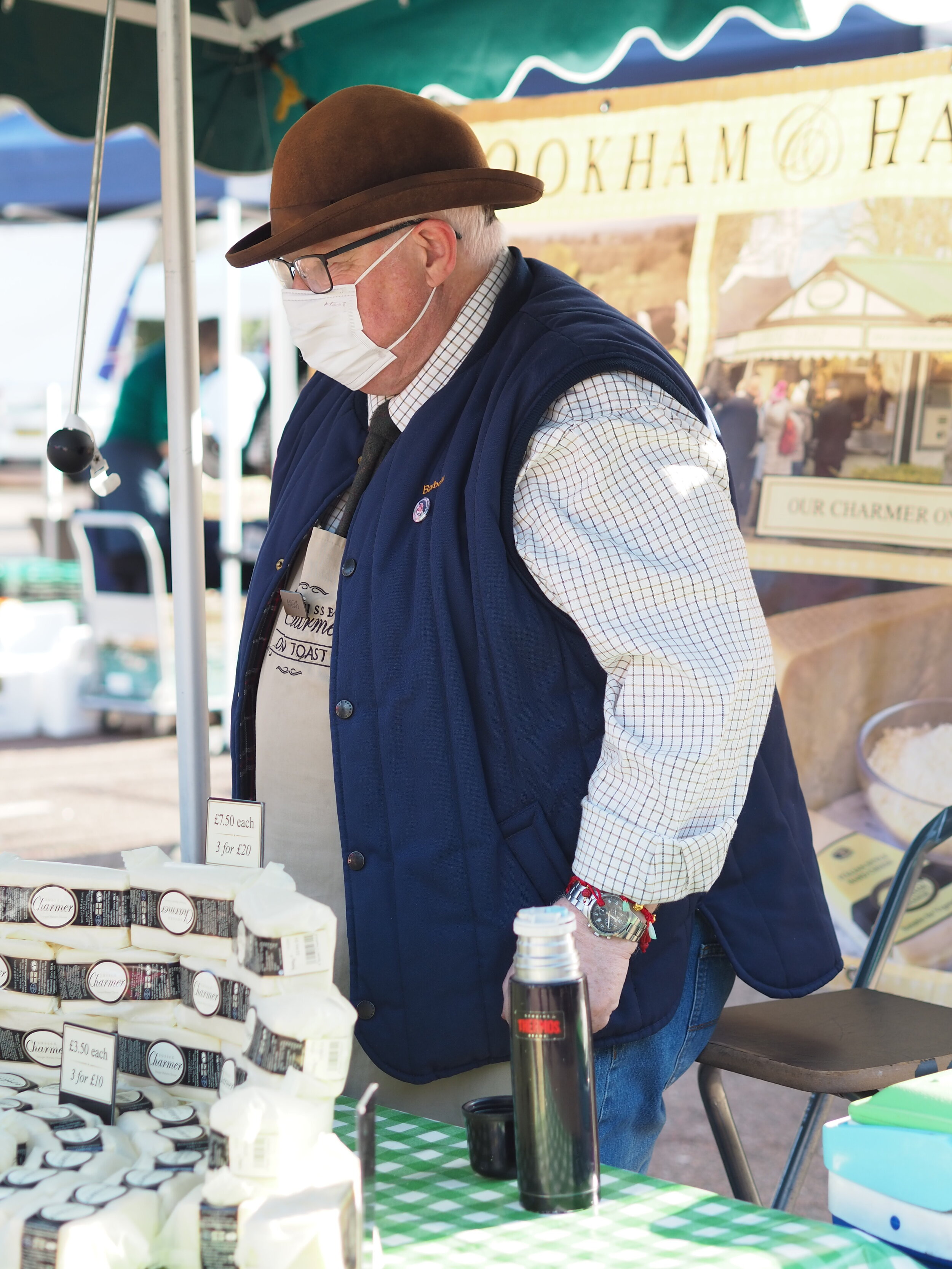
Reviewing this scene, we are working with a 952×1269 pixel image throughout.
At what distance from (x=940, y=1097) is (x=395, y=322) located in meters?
1.06

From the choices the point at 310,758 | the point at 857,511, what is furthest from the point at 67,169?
the point at 310,758

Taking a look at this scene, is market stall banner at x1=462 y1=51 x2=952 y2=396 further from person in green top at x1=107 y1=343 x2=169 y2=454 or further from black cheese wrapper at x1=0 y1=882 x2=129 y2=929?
person in green top at x1=107 y1=343 x2=169 y2=454

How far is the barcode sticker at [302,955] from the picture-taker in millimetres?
1034

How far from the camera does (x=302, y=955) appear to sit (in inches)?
40.8

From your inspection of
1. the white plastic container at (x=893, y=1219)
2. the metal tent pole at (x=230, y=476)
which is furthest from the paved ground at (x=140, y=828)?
the white plastic container at (x=893, y=1219)

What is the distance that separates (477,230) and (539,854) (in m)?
0.80

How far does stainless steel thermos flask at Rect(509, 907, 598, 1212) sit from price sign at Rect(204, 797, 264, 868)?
0.30 metres

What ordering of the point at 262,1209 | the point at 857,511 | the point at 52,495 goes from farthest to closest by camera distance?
the point at 52,495 < the point at 857,511 < the point at 262,1209

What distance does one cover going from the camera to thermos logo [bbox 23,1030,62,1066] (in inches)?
49.7

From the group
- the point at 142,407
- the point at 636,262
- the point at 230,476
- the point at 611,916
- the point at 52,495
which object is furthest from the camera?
the point at 52,495

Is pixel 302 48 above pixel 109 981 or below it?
above

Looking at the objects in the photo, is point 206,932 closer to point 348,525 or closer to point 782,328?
point 348,525

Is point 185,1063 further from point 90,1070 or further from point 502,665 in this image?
point 502,665

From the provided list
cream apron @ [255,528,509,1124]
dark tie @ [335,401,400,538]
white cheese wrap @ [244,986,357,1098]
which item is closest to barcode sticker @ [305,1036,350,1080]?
white cheese wrap @ [244,986,357,1098]
